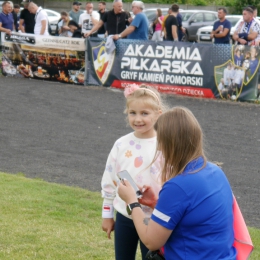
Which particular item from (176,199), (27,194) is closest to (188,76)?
(27,194)

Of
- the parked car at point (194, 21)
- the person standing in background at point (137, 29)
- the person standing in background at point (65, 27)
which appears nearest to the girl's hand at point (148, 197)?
the person standing in background at point (137, 29)

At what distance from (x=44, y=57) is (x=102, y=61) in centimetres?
182

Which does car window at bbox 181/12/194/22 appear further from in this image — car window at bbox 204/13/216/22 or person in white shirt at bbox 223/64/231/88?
person in white shirt at bbox 223/64/231/88

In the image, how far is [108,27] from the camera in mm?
16297

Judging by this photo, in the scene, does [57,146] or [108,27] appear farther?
[108,27]

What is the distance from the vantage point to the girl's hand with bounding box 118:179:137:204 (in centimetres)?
299

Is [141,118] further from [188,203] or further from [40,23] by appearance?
[40,23]

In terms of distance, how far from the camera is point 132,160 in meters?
3.52

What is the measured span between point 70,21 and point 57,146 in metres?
11.0

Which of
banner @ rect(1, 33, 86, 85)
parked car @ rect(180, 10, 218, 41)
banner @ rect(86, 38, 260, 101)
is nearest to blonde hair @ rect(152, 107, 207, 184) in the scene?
banner @ rect(86, 38, 260, 101)

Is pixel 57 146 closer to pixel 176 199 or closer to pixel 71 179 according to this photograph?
pixel 71 179

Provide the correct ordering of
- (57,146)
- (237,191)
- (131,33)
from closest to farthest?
(237,191), (57,146), (131,33)

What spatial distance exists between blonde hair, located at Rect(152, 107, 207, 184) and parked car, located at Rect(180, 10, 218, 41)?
94.2ft

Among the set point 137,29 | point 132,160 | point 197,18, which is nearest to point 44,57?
point 137,29
